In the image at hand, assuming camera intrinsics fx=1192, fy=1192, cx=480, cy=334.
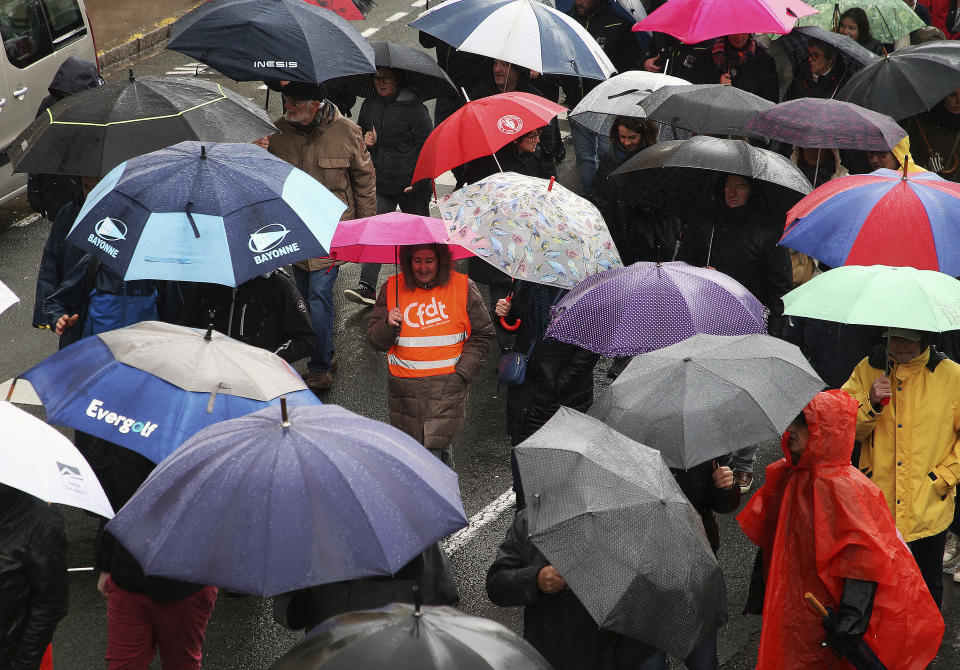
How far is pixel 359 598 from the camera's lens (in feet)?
13.9

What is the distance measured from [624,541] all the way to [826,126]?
4.66 metres

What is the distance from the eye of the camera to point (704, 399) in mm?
4762

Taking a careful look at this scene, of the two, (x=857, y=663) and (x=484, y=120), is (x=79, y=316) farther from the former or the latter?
(x=857, y=663)

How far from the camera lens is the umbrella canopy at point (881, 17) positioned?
11.0 meters

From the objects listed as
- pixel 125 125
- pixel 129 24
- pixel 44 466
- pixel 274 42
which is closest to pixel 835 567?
pixel 44 466

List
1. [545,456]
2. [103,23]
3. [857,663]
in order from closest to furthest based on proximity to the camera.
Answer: [545,456]
[857,663]
[103,23]

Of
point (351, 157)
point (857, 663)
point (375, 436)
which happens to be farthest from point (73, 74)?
point (857, 663)

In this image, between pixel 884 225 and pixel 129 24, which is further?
pixel 129 24

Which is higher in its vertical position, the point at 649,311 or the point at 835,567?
the point at 649,311

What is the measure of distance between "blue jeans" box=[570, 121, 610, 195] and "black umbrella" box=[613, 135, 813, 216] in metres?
1.83

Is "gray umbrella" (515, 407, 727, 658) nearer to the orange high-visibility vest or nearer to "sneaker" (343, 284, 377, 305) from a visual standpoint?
the orange high-visibility vest

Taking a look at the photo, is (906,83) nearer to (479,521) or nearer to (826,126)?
(826,126)

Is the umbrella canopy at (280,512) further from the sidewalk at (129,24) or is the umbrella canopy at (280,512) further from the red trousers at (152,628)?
the sidewalk at (129,24)

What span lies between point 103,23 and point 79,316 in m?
11.9
